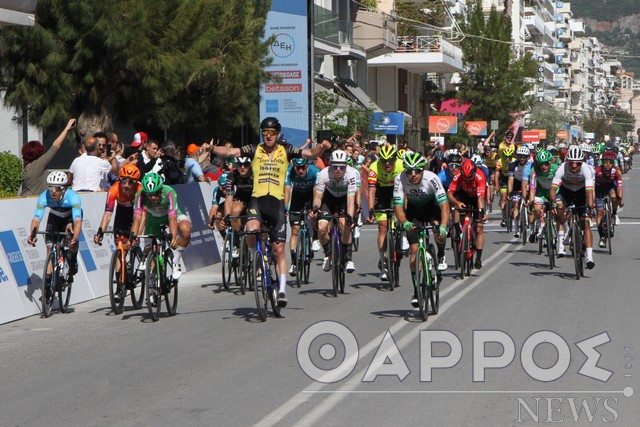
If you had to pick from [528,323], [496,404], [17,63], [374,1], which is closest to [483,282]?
[528,323]

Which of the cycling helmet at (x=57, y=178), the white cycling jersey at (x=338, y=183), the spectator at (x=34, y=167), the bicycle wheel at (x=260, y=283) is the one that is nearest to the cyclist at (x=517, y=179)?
the white cycling jersey at (x=338, y=183)

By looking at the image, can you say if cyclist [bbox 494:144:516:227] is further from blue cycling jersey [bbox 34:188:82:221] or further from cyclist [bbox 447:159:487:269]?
blue cycling jersey [bbox 34:188:82:221]

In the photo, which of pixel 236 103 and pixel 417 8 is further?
pixel 417 8

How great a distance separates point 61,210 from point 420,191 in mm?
4151

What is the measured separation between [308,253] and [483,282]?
8.19ft

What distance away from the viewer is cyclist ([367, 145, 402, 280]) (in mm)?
16172

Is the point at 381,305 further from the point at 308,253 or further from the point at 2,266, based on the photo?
the point at 2,266

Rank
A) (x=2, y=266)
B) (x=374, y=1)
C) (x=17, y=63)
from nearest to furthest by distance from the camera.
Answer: (x=2, y=266), (x=17, y=63), (x=374, y=1)

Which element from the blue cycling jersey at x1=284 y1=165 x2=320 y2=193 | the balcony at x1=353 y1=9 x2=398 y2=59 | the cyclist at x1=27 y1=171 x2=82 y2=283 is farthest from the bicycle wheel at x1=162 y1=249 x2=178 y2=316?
the balcony at x1=353 y1=9 x2=398 y2=59

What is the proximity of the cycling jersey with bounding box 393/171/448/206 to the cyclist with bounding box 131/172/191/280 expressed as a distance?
241 cm

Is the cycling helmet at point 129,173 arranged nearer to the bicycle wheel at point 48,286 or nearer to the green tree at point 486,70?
the bicycle wheel at point 48,286

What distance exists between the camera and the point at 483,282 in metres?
16.4

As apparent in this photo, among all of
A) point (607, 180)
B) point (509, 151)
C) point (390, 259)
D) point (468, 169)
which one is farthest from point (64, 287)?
point (509, 151)

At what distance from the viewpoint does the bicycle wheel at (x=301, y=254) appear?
16.4m
